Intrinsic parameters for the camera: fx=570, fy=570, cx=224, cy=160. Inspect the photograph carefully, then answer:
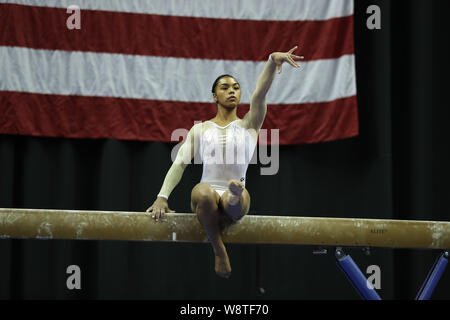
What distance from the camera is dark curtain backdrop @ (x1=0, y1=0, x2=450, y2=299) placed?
5.50 m

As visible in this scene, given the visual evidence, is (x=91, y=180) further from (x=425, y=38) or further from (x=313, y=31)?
(x=425, y=38)

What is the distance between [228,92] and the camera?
3.68m

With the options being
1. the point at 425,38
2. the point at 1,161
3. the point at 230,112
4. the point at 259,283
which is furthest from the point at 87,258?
the point at 425,38

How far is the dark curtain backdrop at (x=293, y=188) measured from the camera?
5.50m

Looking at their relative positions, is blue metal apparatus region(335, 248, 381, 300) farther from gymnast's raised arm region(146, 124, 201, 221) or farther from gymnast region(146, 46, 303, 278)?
gymnast's raised arm region(146, 124, 201, 221)

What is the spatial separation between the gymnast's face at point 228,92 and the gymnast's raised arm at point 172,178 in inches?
9.9

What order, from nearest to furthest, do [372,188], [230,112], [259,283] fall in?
[230,112]
[259,283]
[372,188]

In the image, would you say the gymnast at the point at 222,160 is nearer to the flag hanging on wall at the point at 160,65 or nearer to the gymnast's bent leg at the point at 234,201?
the gymnast's bent leg at the point at 234,201

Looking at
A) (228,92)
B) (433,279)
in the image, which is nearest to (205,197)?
(228,92)

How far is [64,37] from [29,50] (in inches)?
14.1

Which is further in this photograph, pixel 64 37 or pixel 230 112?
pixel 64 37

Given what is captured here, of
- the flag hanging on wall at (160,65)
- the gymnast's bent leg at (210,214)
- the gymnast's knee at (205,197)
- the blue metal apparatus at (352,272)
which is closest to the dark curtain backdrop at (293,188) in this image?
the flag hanging on wall at (160,65)

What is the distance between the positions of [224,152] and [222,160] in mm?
55

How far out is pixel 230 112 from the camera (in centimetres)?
372
